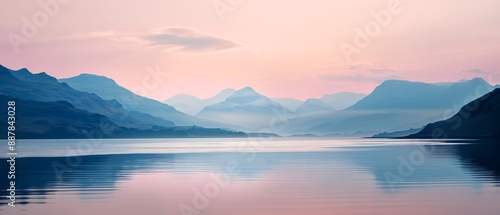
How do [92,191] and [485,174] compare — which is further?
[485,174]

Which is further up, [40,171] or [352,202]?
[40,171]

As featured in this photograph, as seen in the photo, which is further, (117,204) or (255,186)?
(255,186)

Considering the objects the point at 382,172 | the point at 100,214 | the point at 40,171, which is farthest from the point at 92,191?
the point at 382,172

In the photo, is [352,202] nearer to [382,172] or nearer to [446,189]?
[446,189]

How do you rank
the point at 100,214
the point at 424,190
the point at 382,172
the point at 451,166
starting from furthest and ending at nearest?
1. the point at 451,166
2. the point at 382,172
3. the point at 424,190
4. the point at 100,214

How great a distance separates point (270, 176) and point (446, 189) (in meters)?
20.7

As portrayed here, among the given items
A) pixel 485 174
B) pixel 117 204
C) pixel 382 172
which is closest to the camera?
pixel 117 204

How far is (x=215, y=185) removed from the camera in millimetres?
54062

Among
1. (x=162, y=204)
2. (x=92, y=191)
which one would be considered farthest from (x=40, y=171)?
(x=162, y=204)

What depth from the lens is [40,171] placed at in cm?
7050

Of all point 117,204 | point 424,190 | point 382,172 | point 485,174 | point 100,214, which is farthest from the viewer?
point 382,172

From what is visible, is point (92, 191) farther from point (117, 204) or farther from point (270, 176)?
point (270, 176)

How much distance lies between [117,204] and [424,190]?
23.7 meters

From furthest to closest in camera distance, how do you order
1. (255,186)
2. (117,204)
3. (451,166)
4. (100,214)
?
(451,166) < (255,186) < (117,204) < (100,214)
